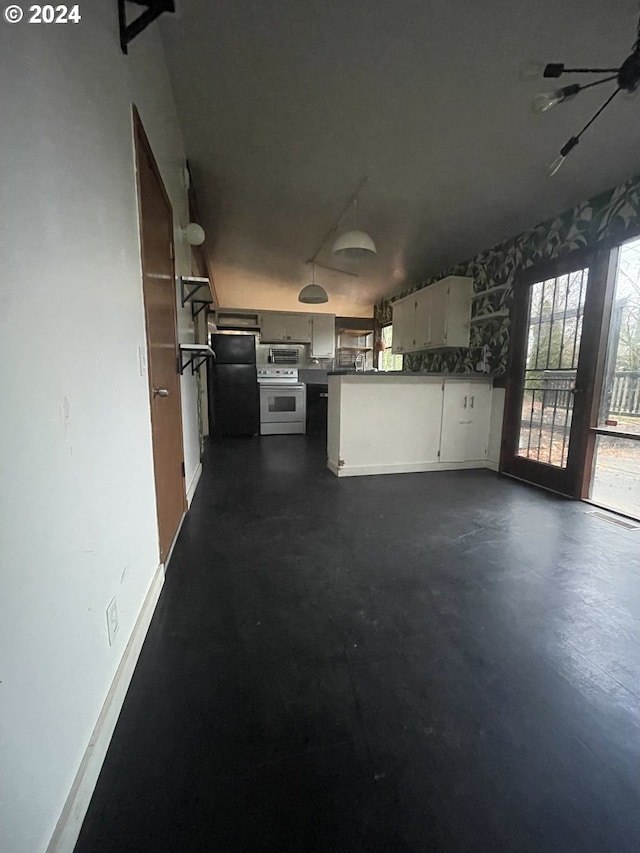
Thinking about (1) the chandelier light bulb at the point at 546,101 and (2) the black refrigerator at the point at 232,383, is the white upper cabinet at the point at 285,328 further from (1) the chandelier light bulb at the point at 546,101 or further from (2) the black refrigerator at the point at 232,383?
(1) the chandelier light bulb at the point at 546,101

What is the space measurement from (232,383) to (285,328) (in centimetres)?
186

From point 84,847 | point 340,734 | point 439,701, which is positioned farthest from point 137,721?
point 439,701

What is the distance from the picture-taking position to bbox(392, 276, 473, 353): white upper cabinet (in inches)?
161

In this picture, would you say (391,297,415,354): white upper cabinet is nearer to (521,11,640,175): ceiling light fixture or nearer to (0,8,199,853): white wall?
(521,11,640,175): ceiling light fixture

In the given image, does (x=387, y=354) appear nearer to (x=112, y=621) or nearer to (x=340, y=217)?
(x=340, y=217)

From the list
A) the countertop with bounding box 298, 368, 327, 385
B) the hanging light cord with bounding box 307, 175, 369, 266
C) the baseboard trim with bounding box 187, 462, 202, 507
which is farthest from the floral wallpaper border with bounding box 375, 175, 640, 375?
the baseboard trim with bounding box 187, 462, 202, 507

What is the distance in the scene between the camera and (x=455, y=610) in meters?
1.44

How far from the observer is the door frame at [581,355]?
8.87ft

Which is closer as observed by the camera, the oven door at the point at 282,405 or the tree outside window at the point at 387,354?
the oven door at the point at 282,405

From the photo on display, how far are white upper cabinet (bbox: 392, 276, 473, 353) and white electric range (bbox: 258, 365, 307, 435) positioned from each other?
1.83 metres

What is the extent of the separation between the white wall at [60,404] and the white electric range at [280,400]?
430cm

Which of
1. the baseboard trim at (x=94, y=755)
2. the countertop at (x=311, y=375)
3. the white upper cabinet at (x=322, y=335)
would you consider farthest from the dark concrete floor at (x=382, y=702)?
the white upper cabinet at (x=322, y=335)

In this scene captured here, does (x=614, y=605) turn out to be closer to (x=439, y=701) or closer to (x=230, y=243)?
(x=439, y=701)

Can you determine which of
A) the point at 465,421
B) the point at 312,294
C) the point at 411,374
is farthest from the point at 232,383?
the point at 465,421
